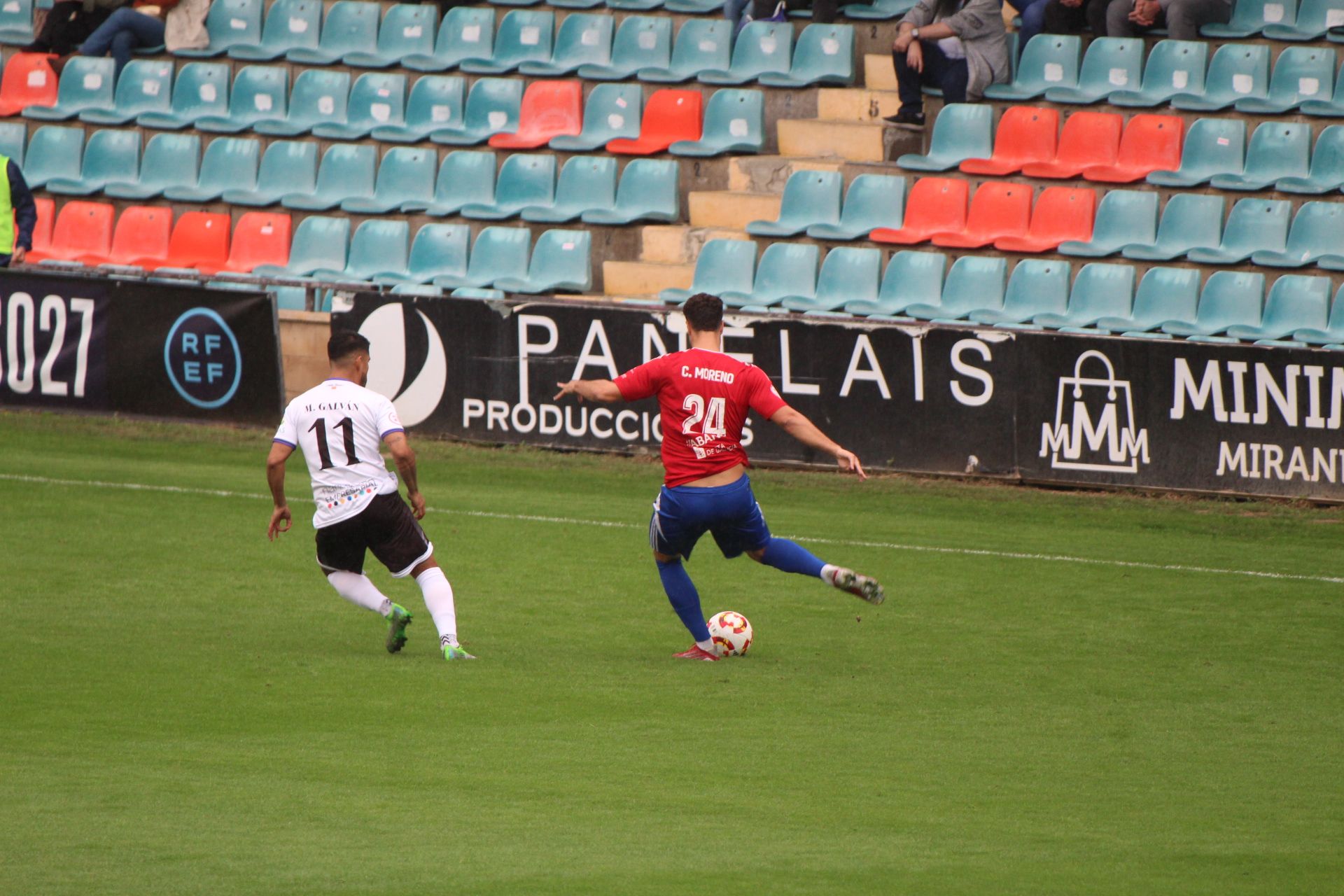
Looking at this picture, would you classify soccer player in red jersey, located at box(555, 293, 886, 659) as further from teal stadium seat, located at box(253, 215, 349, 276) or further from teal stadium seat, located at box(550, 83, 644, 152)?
teal stadium seat, located at box(550, 83, 644, 152)

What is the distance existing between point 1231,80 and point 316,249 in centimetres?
987

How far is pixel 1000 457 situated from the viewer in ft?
48.9

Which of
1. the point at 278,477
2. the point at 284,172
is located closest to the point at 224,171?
the point at 284,172

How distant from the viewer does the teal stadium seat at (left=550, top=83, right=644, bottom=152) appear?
65.2 ft

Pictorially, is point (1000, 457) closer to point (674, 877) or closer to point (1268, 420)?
point (1268, 420)

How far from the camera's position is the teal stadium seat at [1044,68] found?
60.0 ft

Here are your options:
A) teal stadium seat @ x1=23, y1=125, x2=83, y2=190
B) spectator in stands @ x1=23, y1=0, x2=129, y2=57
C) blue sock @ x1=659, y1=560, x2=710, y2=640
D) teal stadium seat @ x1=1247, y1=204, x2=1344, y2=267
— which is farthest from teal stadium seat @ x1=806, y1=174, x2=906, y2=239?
spectator in stands @ x1=23, y1=0, x2=129, y2=57

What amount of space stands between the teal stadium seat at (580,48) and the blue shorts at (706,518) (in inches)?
506

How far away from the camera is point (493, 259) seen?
18703 mm

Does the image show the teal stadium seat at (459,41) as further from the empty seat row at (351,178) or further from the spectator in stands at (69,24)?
the spectator in stands at (69,24)

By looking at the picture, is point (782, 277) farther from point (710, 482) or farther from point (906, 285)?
point (710, 482)

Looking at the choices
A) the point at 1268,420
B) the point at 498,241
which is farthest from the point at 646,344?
the point at 1268,420

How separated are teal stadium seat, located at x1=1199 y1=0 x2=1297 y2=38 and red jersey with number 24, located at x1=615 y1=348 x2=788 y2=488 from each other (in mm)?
11608

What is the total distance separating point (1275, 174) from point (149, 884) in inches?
557
